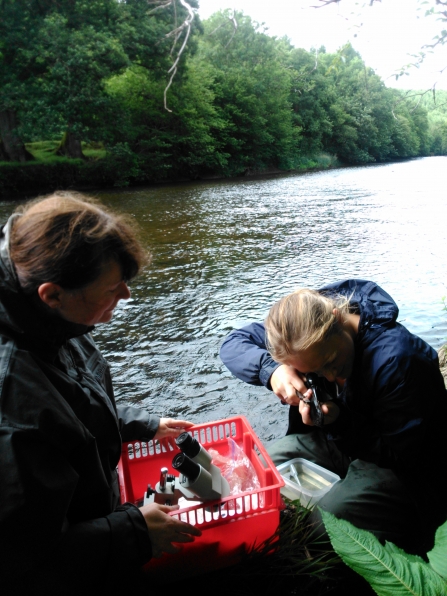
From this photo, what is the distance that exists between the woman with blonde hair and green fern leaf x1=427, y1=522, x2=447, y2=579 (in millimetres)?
624

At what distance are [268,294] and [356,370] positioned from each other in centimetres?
421

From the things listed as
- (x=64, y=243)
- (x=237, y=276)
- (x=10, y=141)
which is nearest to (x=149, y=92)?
(x=10, y=141)

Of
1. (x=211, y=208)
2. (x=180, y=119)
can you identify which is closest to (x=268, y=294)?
(x=211, y=208)

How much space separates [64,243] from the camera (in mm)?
1389

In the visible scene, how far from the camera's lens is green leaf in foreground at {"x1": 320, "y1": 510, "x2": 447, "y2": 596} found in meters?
1.26

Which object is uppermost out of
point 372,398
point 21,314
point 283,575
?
point 21,314

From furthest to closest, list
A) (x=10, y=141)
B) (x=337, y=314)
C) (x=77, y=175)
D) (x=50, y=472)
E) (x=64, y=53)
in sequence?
(x=77, y=175), (x=10, y=141), (x=64, y=53), (x=337, y=314), (x=50, y=472)

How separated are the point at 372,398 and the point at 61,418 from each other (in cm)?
142

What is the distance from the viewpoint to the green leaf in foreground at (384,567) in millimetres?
1263

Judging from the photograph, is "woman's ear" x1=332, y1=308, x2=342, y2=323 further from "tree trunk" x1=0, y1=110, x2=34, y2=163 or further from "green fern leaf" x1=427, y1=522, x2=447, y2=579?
"tree trunk" x1=0, y1=110, x2=34, y2=163

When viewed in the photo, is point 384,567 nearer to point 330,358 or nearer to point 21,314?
point 330,358

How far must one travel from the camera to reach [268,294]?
636cm

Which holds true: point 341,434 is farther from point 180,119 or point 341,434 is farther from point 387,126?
point 387,126

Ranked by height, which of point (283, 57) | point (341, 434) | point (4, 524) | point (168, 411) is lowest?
point (168, 411)
